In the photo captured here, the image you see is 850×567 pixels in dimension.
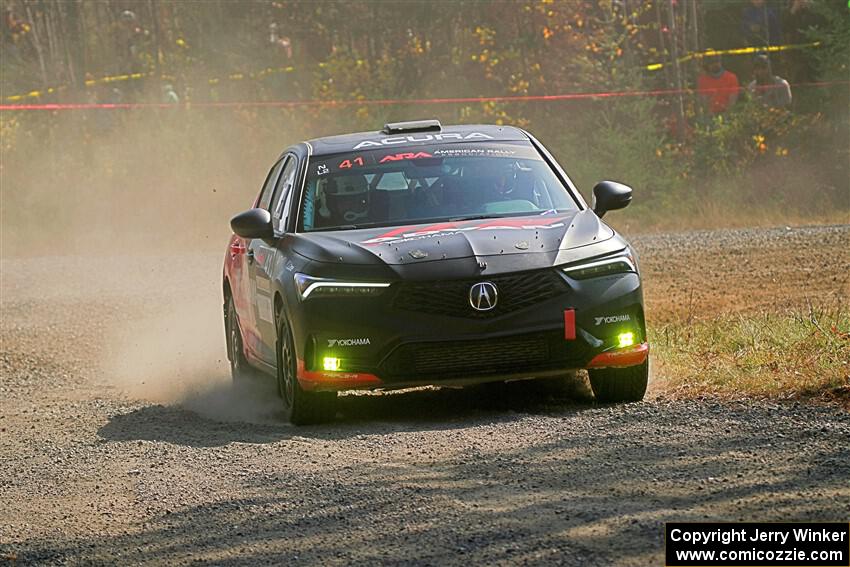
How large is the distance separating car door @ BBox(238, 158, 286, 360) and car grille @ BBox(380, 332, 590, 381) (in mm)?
1839

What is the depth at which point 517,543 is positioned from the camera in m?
5.66

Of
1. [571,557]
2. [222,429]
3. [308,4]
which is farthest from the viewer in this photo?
[308,4]

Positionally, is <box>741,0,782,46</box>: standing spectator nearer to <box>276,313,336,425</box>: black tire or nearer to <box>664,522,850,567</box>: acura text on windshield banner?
<box>276,313,336,425</box>: black tire

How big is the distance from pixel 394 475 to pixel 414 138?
3834 millimetres

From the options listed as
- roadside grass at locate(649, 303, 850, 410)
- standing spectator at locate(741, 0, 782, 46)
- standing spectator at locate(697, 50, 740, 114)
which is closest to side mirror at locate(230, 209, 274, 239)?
roadside grass at locate(649, 303, 850, 410)

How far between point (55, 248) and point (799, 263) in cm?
1466

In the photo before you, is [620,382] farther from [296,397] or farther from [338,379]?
[296,397]

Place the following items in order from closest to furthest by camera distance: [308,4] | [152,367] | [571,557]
→ 1. [571,557]
2. [152,367]
3. [308,4]

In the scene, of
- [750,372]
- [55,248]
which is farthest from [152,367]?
[55,248]

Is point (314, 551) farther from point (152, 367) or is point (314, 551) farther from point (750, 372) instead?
point (152, 367)

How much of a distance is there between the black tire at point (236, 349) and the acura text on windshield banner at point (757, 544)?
6.19m

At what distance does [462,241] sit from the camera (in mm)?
9008

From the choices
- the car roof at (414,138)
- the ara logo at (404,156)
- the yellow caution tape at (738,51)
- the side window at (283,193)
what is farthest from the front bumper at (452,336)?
the yellow caution tape at (738,51)

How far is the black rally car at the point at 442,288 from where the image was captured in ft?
28.8
